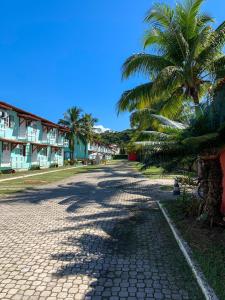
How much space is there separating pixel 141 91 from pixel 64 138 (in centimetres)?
3743

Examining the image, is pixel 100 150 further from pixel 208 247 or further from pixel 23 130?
pixel 208 247

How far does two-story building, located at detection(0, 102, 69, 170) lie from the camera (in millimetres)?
30047

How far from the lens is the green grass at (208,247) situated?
473 cm

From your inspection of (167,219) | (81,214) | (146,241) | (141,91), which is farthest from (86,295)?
(141,91)

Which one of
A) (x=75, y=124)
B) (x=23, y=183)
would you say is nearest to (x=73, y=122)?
(x=75, y=124)

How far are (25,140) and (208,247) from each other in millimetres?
30911

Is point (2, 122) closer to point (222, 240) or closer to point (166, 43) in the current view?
point (166, 43)

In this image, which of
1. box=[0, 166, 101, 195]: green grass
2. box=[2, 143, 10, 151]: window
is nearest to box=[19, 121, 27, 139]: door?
box=[2, 143, 10, 151]: window

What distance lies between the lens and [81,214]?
1006 cm

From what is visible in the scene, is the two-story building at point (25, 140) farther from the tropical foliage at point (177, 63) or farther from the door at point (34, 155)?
the tropical foliage at point (177, 63)

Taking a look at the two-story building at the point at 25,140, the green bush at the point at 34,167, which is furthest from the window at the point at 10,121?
the green bush at the point at 34,167

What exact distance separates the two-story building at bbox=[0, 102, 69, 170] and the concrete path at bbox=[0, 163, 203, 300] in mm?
20769

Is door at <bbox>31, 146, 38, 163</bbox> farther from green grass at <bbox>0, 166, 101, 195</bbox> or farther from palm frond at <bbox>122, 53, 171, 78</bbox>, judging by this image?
palm frond at <bbox>122, 53, 171, 78</bbox>

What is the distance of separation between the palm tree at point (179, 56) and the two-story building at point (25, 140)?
18408 millimetres
